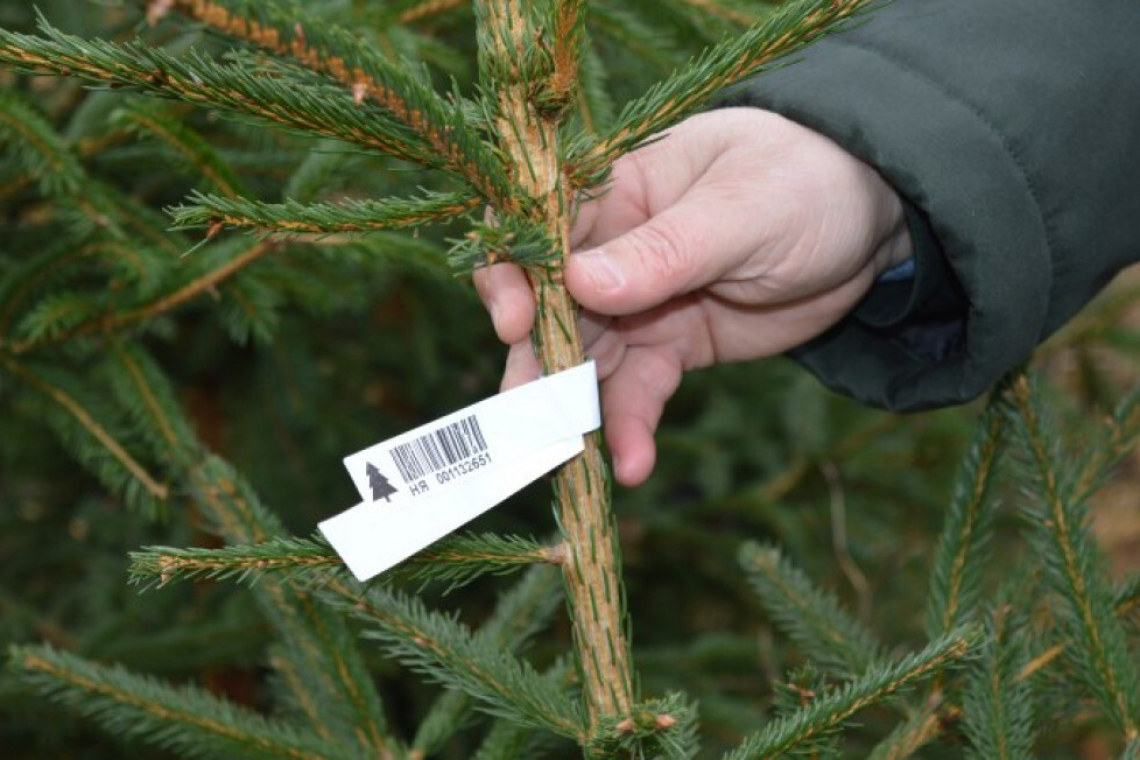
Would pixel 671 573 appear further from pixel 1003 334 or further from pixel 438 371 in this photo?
pixel 1003 334

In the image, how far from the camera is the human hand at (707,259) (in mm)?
1134

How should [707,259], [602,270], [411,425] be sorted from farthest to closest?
[411,425] < [707,259] < [602,270]

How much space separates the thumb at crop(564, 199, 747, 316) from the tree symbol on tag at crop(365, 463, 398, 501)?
239 millimetres

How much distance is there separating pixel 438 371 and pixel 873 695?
1.77m

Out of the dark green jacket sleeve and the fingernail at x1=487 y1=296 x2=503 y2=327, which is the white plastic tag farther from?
the dark green jacket sleeve

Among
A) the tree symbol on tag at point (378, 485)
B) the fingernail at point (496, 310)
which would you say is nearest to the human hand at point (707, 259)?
the fingernail at point (496, 310)

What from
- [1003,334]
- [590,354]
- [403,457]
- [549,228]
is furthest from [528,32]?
[1003,334]

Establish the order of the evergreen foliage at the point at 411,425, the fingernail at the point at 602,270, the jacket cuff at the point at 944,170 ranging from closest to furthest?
the evergreen foliage at the point at 411,425, the fingernail at the point at 602,270, the jacket cuff at the point at 944,170

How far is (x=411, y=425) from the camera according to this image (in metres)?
2.95

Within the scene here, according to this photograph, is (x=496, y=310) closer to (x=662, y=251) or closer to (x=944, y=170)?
(x=662, y=251)

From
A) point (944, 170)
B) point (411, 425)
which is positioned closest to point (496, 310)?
point (944, 170)

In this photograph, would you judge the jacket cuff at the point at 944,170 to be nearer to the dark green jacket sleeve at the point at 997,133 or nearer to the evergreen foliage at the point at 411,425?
the dark green jacket sleeve at the point at 997,133

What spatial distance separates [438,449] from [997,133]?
2.37ft

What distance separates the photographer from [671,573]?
3016 mm
